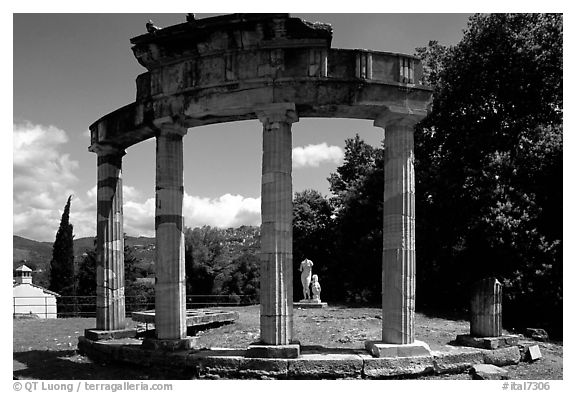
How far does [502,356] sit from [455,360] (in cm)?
191

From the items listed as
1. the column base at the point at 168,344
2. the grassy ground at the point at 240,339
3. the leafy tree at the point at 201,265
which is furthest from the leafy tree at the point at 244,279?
the column base at the point at 168,344

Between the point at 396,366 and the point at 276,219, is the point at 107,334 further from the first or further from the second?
the point at 396,366

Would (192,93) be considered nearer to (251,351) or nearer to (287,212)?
(287,212)

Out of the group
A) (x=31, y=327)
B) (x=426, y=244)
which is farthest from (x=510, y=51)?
(x=31, y=327)

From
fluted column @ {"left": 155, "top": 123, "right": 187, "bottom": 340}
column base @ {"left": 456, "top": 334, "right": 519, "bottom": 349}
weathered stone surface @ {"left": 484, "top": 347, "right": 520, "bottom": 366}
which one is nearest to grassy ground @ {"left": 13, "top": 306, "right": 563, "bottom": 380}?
weathered stone surface @ {"left": 484, "top": 347, "right": 520, "bottom": 366}

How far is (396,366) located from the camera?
38.7ft

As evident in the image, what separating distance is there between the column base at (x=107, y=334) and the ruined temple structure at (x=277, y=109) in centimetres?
267

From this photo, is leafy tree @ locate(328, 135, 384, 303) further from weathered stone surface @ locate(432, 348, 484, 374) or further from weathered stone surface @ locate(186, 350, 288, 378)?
weathered stone surface @ locate(186, 350, 288, 378)

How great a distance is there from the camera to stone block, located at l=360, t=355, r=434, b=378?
1164 cm

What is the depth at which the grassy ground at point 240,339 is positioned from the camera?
495 inches

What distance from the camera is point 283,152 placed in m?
12.6

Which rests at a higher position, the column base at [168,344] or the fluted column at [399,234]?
the fluted column at [399,234]

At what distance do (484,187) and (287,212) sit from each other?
1639 centimetres

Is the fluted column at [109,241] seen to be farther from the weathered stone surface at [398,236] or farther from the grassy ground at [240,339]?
the weathered stone surface at [398,236]
